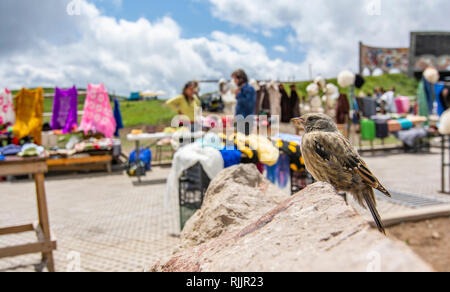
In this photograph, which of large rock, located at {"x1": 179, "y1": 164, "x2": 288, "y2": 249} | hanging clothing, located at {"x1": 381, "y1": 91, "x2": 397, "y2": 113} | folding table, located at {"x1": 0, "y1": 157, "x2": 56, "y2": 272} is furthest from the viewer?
hanging clothing, located at {"x1": 381, "y1": 91, "x2": 397, "y2": 113}

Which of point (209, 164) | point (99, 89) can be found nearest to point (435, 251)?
point (209, 164)

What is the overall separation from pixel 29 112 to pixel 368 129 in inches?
385

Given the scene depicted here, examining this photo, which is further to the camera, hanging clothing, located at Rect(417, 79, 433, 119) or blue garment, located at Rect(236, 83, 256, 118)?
hanging clothing, located at Rect(417, 79, 433, 119)

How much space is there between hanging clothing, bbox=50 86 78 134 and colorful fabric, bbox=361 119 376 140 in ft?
28.7

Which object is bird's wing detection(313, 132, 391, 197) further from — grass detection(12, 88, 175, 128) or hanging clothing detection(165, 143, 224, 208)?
grass detection(12, 88, 175, 128)

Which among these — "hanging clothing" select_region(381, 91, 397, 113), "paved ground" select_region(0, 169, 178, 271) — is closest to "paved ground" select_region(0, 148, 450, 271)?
"paved ground" select_region(0, 169, 178, 271)

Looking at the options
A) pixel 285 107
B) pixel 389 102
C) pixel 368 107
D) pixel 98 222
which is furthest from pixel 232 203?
pixel 389 102

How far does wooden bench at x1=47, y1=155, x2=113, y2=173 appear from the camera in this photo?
966 centimetres

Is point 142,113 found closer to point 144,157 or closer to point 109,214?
point 144,157

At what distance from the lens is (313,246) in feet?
2.33

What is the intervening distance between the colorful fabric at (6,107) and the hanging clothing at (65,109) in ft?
3.56

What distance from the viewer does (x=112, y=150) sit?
1028 centimetres

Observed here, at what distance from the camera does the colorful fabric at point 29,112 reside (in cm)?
837
